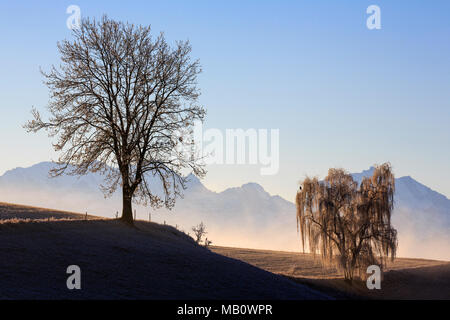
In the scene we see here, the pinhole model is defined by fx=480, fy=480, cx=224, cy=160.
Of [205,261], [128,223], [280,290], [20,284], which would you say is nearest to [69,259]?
[20,284]

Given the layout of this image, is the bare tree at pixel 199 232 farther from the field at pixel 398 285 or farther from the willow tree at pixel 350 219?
the willow tree at pixel 350 219

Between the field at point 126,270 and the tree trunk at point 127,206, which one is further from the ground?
the tree trunk at point 127,206

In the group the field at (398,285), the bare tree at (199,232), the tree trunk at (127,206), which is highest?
the tree trunk at (127,206)

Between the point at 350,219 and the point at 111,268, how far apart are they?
24413 mm

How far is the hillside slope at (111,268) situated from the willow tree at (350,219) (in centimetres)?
1294

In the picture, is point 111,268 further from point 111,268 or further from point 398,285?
point 398,285

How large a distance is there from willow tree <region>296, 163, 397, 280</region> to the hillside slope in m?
12.9

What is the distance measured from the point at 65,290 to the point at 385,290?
3094 cm

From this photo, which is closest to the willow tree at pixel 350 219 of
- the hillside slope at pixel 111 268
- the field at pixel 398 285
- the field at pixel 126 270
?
the field at pixel 398 285

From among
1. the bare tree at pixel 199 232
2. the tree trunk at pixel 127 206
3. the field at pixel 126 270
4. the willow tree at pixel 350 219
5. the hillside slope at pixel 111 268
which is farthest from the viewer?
the bare tree at pixel 199 232

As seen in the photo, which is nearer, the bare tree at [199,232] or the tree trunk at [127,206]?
the tree trunk at [127,206]

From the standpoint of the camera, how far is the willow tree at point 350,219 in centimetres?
4262

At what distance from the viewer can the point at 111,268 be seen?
2606 centimetres
